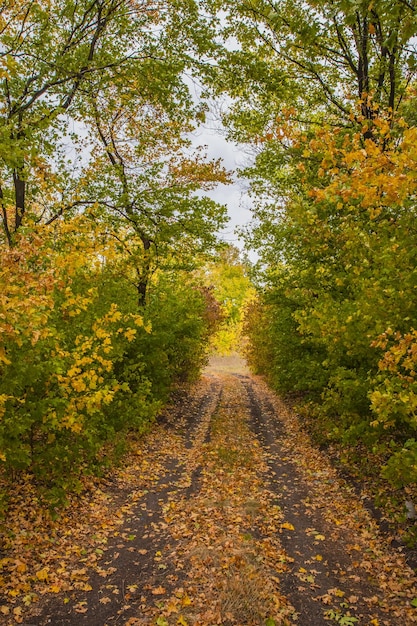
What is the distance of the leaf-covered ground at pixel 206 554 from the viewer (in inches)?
191

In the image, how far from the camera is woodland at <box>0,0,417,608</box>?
5.05 metres

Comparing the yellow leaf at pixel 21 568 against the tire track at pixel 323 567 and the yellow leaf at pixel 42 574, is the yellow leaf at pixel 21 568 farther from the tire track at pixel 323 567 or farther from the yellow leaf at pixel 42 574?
the tire track at pixel 323 567

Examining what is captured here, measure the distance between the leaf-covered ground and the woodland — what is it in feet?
2.03

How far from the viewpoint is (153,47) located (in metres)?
8.59

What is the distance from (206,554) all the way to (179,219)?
8.27 metres

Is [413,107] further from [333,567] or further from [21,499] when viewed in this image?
[21,499]

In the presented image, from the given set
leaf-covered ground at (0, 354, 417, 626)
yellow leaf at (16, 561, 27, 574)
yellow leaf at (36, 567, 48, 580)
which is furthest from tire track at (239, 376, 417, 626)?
yellow leaf at (16, 561, 27, 574)

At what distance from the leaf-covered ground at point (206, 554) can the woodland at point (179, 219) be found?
618mm

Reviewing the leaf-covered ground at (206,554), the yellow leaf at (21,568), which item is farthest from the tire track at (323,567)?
the yellow leaf at (21,568)

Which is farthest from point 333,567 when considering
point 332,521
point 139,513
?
point 139,513

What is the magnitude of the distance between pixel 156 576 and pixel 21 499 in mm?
2765

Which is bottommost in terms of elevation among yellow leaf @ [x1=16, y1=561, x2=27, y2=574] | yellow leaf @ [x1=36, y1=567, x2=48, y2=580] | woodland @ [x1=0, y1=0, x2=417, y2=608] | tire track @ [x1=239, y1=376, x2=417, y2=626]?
yellow leaf @ [x1=36, y1=567, x2=48, y2=580]

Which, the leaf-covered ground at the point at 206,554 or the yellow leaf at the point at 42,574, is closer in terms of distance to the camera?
the leaf-covered ground at the point at 206,554

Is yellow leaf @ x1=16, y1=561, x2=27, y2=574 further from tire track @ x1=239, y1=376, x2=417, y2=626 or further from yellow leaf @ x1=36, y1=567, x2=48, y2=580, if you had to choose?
tire track @ x1=239, y1=376, x2=417, y2=626
